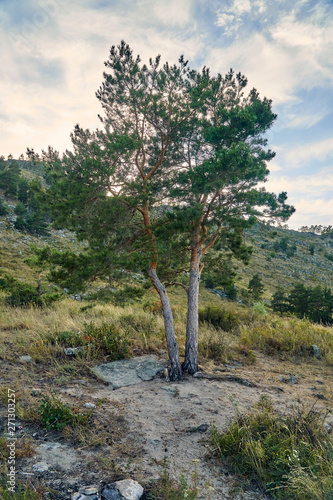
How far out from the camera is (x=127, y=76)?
7.20 metres

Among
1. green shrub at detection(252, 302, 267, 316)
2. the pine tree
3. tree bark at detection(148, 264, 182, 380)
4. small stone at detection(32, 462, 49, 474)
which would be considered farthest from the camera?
the pine tree

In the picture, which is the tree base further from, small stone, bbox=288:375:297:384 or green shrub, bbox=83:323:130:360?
small stone, bbox=288:375:297:384

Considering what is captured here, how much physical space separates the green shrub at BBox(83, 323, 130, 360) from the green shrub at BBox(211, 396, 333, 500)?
4459 mm

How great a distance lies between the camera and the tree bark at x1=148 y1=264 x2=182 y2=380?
285 inches

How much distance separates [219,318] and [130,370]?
6.78 metres

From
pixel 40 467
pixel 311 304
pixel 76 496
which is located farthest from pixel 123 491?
pixel 311 304

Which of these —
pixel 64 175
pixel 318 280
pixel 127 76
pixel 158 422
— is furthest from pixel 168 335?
pixel 318 280

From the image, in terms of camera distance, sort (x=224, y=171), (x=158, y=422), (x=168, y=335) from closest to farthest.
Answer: (x=158, y=422) < (x=224, y=171) < (x=168, y=335)

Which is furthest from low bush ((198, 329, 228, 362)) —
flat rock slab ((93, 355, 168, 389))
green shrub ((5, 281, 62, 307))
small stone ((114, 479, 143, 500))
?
green shrub ((5, 281, 62, 307))

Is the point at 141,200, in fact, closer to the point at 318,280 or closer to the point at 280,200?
the point at 280,200

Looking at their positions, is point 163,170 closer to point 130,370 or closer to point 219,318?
point 130,370

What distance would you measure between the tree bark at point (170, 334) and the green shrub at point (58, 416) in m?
3.26

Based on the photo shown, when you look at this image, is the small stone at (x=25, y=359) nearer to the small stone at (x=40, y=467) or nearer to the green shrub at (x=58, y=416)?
the green shrub at (x=58, y=416)

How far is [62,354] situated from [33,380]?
1.63 metres
